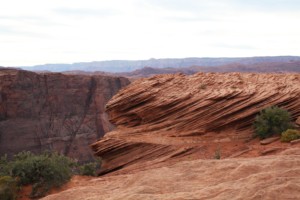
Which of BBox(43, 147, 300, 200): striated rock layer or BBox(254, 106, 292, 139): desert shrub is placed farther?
BBox(254, 106, 292, 139): desert shrub

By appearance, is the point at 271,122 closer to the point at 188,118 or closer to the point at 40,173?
the point at 188,118

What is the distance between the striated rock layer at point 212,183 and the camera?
285 inches

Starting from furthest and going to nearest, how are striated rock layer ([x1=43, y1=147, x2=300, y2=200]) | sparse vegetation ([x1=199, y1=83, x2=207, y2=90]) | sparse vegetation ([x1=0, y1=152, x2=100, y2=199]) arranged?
sparse vegetation ([x1=199, y1=83, x2=207, y2=90]) → sparse vegetation ([x1=0, y1=152, x2=100, y2=199]) → striated rock layer ([x1=43, y1=147, x2=300, y2=200])

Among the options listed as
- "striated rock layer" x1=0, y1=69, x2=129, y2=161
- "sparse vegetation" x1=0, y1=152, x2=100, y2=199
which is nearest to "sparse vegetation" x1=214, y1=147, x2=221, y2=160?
"sparse vegetation" x1=0, y1=152, x2=100, y2=199

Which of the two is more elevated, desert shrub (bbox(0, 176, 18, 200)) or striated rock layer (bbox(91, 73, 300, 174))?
striated rock layer (bbox(91, 73, 300, 174))

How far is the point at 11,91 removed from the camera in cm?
5325

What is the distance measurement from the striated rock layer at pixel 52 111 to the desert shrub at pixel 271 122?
39.1 metres

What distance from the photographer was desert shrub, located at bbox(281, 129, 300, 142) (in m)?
16.6

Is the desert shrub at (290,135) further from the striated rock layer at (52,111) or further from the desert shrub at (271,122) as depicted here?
the striated rock layer at (52,111)

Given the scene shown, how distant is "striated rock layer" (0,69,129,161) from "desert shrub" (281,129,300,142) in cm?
4030

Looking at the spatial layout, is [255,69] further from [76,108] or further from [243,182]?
[243,182]

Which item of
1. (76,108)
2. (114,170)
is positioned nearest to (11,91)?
(76,108)

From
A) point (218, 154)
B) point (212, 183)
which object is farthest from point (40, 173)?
→ point (212, 183)

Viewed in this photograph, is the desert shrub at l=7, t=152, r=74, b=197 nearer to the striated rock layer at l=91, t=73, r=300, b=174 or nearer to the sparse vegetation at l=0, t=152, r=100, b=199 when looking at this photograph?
the sparse vegetation at l=0, t=152, r=100, b=199
